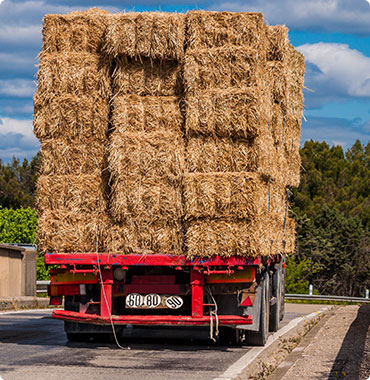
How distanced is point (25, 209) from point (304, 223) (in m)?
23.9

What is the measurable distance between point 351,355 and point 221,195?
2.55 metres

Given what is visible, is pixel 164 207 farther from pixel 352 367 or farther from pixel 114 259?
pixel 352 367

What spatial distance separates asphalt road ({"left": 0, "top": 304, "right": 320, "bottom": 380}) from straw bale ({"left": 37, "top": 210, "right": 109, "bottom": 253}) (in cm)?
135

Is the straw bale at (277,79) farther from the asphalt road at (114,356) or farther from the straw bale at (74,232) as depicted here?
the asphalt road at (114,356)

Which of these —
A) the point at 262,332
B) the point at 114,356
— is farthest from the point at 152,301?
the point at 262,332

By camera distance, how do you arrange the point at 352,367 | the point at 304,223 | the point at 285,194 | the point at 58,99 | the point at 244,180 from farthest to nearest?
1. the point at 304,223
2. the point at 285,194
3. the point at 58,99
4. the point at 244,180
5. the point at 352,367

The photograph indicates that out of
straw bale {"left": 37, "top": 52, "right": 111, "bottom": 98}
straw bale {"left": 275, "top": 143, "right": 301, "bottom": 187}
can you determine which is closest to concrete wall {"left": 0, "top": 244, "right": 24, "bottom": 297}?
straw bale {"left": 275, "top": 143, "right": 301, "bottom": 187}

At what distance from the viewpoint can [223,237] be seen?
10.4 meters

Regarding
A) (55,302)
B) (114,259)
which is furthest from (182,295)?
(55,302)

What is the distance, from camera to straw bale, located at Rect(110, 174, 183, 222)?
10531 mm

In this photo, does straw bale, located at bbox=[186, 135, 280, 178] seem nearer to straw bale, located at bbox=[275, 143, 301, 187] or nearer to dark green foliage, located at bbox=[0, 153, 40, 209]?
straw bale, located at bbox=[275, 143, 301, 187]

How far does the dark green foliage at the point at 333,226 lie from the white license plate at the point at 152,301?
181ft

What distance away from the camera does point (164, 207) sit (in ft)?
34.6

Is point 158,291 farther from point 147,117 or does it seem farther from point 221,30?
point 221,30
